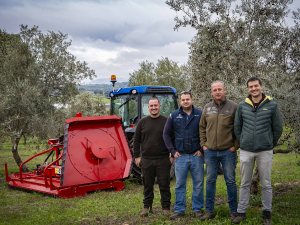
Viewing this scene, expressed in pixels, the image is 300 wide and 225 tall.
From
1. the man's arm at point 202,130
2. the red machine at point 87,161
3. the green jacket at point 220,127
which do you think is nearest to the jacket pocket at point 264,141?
the green jacket at point 220,127

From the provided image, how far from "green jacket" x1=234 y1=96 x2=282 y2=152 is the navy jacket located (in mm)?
749

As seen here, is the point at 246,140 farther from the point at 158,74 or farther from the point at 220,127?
the point at 158,74

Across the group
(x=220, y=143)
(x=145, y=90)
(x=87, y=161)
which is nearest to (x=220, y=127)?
(x=220, y=143)

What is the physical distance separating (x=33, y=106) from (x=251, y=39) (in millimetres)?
6907

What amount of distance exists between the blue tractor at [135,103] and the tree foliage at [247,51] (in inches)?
90.0

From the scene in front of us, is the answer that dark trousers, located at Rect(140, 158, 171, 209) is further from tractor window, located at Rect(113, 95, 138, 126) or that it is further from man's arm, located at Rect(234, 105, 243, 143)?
tractor window, located at Rect(113, 95, 138, 126)

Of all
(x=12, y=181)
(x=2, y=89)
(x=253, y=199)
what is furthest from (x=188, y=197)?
(x=2, y=89)

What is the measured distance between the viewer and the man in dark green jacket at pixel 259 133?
12.9 feet

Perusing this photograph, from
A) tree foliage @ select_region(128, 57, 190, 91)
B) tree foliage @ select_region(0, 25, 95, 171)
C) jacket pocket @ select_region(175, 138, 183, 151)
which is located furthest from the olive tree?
tree foliage @ select_region(128, 57, 190, 91)

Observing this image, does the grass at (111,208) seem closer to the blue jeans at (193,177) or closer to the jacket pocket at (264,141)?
the blue jeans at (193,177)

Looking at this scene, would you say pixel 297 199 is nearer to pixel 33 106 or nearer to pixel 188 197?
pixel 188 197

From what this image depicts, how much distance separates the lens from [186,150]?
15.0 feet

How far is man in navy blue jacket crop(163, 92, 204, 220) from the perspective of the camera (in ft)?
14.9

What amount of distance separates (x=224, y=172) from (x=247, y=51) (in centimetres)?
235
